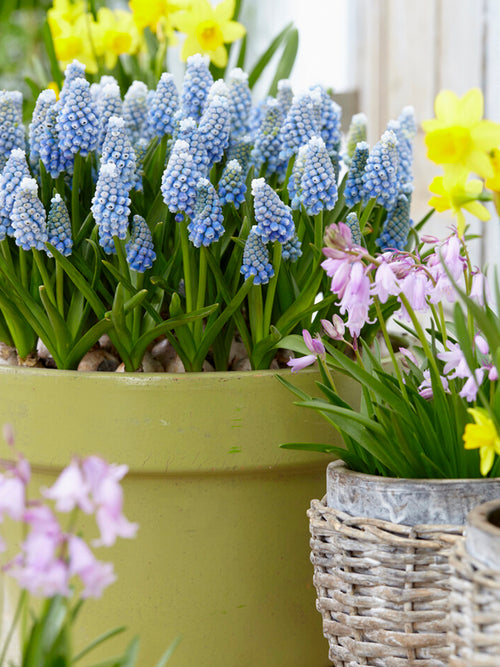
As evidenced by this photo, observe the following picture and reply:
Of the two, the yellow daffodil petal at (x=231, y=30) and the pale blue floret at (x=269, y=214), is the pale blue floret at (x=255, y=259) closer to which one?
the pale blue floret at (x=269, y=214)

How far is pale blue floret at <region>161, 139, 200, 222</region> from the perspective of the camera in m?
0.72

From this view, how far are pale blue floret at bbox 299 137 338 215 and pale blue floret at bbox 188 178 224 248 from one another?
8 cm

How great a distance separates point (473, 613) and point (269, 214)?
1.24 feet

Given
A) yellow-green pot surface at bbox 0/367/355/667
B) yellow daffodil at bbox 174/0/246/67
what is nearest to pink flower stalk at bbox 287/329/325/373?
yellow-green pot surface at bbox 0/367/355/667

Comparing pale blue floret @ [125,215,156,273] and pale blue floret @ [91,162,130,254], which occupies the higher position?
pale blue floret @ [91,162,130,254]

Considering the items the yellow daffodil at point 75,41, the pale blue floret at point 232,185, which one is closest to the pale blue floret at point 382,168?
the pale blue floret at point 232,185

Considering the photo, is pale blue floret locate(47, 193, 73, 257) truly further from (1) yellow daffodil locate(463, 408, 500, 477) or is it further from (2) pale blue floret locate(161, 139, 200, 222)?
(1) yellow daffodil locate(463, 408, 500, 477)

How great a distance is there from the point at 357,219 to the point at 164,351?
24cm

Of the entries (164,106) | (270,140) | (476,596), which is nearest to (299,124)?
(270,140)

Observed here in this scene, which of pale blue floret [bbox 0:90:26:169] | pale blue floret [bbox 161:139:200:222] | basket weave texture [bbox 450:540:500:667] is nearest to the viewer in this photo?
basket weave texture [bbox 450:540:500:667]

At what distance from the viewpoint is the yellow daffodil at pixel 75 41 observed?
1113 mm

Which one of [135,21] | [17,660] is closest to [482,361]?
[17,660]

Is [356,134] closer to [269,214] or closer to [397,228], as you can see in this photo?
[397,228]

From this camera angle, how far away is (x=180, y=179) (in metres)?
0.72
